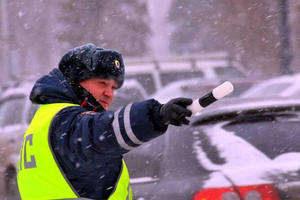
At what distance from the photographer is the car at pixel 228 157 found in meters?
2.82

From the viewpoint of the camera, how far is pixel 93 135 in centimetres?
184

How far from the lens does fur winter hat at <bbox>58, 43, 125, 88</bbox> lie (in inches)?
86.5

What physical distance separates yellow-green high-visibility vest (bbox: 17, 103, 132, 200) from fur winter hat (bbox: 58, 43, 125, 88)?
188 mm

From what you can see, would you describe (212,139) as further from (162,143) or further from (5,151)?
(5,151)

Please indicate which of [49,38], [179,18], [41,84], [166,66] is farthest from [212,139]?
[179,18]

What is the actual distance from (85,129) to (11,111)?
738 cm

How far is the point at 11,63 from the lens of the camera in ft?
68.4

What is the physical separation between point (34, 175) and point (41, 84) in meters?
0.38

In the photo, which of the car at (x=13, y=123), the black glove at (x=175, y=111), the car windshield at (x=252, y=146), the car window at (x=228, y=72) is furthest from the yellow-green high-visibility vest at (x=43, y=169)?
the car window at (x=228, y=72)

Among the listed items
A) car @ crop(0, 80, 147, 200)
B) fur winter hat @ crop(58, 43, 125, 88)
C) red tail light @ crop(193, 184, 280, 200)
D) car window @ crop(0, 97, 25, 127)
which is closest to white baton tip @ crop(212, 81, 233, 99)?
fur winter hat @ crop(58, 43, 125, 88)

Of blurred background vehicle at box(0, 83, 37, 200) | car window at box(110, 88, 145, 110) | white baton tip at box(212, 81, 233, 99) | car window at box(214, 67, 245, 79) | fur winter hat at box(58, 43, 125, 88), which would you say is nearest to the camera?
white baton tip at box(212, 81, 233, 99)

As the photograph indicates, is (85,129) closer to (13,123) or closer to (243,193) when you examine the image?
(243,193)

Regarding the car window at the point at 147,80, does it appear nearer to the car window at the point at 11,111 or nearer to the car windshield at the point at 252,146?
the car window at the point at 11,111

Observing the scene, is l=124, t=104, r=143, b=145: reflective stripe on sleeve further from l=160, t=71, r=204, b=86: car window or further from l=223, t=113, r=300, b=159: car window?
l=160, t=71, r=204, b=86: car window
